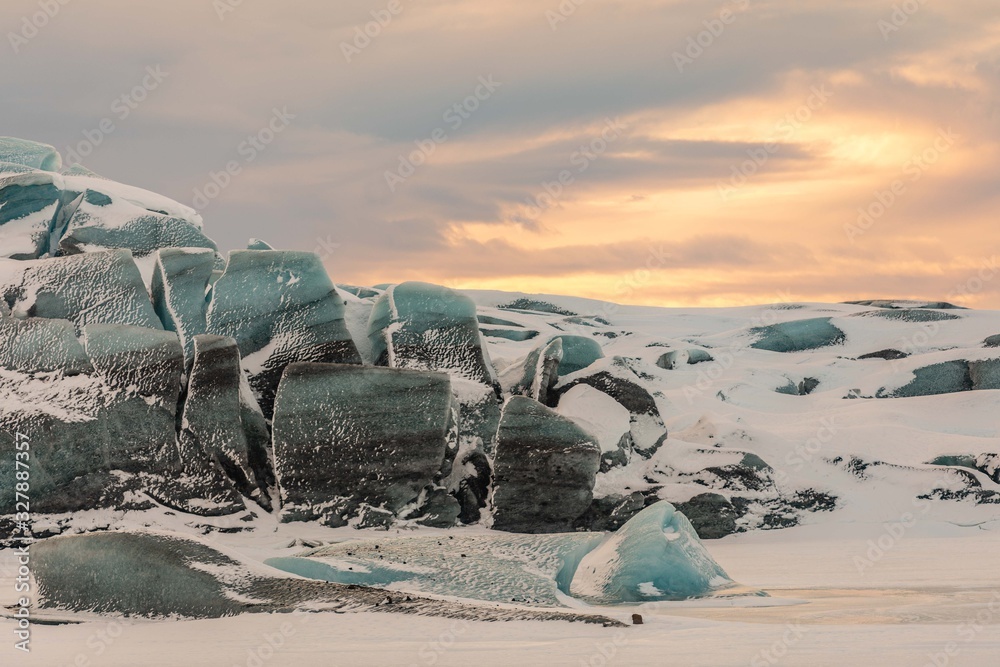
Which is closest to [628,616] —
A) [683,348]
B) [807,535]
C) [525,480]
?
[525,480]

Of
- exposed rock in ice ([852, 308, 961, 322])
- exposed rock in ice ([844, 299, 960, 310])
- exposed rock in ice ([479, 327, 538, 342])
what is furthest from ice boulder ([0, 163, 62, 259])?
exposed rock in ice ([844, 299, 960, 310])

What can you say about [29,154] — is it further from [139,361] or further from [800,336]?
[800,336]

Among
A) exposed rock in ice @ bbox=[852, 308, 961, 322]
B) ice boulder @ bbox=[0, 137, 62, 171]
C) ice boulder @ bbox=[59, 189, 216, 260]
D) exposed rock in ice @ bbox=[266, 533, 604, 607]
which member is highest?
ice boulder @ bbox=[0, 137, 62, 171]

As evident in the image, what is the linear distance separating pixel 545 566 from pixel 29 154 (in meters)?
16.2

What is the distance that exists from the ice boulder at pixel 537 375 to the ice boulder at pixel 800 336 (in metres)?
17.5

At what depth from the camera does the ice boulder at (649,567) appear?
350 inches

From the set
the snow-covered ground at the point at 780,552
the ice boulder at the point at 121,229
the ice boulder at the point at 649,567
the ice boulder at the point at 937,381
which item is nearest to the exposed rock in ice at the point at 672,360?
the snow-covered ground at the point at 780,552

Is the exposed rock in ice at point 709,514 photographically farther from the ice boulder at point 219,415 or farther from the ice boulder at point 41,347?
the ice boulder at point 41,347

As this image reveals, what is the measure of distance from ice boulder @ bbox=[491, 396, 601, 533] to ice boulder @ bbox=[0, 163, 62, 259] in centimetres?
835

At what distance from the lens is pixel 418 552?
9.59 m

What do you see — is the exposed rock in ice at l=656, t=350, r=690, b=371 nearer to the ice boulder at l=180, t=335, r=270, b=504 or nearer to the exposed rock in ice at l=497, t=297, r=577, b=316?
the ice boulder at l=180, t=335, r=270, b=504

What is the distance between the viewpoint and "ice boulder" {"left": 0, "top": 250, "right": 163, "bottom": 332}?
1471cm

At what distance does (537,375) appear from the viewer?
16375 millimetres

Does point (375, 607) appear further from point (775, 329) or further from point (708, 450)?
point (775, 329)
